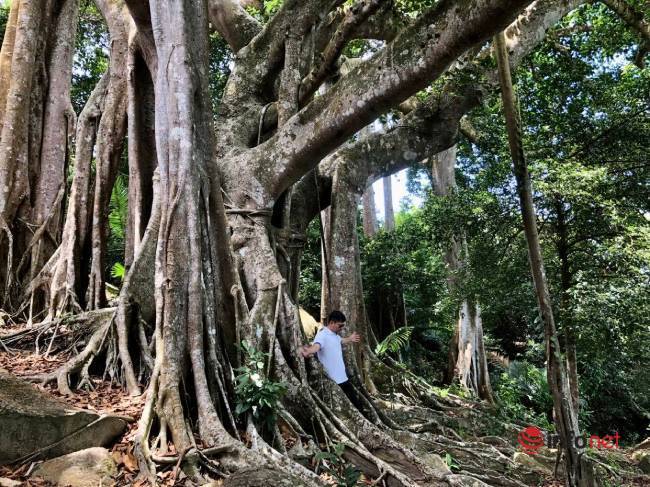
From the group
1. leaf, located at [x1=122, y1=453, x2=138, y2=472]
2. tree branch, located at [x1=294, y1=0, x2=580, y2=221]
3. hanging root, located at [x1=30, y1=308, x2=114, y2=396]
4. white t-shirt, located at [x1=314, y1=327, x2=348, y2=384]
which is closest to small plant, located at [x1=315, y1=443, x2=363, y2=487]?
white t-shirt, located at [x1=314, y1=327, x2=348, y2=384]

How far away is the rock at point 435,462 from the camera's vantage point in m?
3.92

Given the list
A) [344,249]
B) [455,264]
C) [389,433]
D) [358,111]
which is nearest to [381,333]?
[455,264]

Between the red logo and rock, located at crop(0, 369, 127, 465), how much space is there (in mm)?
4702

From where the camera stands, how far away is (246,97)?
6637mm

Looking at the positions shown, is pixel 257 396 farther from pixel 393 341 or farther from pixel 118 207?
pixel 118 207

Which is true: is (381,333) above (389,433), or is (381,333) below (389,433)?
above

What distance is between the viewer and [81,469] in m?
2.70

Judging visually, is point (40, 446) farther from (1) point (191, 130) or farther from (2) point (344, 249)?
(2) point (344, 249)

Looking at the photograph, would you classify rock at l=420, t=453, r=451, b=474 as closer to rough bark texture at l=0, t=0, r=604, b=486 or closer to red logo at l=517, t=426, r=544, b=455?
rough bark texture at l=0, t=0, r=604, b=486

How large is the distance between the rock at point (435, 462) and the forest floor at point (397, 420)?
323 mm

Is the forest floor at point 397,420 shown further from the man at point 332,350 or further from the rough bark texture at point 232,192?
the man at point 332,350

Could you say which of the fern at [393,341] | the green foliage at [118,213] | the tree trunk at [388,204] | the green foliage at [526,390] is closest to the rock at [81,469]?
the fern at [393,341]

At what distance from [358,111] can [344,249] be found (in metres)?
2.13

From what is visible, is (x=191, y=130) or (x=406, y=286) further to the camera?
(x=406, y=286)
